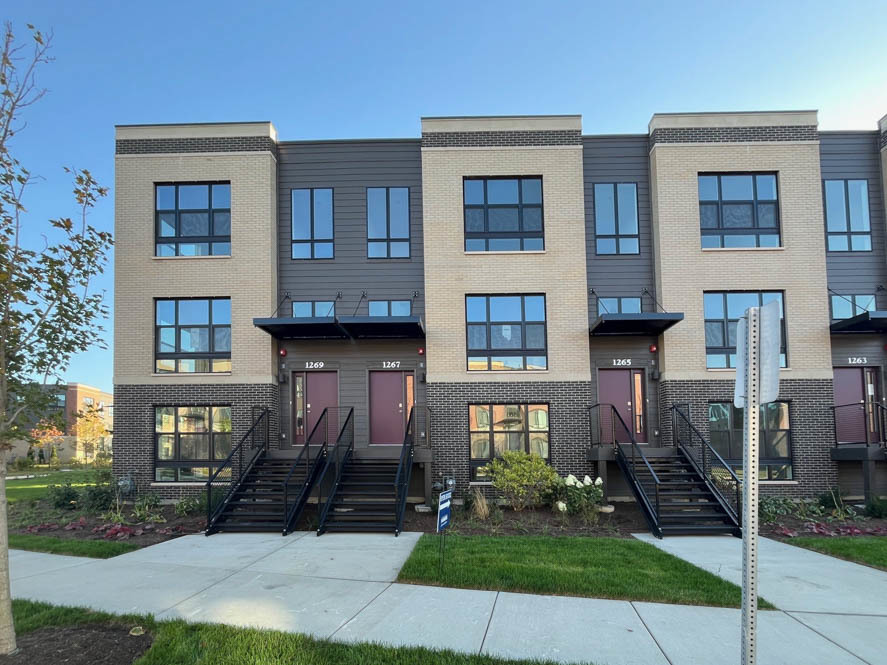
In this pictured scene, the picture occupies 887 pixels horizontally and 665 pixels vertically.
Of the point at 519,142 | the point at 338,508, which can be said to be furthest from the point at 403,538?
the point at 519,142

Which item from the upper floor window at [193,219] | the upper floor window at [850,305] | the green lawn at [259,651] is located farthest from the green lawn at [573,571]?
the upper floor window at [193,219]

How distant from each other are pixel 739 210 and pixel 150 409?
15729 millimetres

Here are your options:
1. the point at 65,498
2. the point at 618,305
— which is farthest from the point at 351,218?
the point at 65,498

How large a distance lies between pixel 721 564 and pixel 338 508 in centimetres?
734

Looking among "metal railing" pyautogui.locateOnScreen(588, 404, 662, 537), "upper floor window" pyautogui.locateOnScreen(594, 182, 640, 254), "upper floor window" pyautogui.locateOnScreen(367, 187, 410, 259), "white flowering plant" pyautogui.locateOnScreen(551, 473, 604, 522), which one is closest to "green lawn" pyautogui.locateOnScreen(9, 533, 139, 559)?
"white flowering plant" pyautogui.locateOnScreen(551, 473, 604, 522)

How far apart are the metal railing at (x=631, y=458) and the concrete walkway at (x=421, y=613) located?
394 centimetres

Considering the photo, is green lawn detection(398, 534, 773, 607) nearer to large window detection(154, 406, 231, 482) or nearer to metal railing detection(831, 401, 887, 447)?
large window detection(154, 406, 231, 482)

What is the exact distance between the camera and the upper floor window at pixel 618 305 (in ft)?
49.0

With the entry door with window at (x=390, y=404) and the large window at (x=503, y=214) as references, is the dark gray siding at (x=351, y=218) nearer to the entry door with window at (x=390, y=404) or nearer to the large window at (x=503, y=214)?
the large window at (x=503, y=214)

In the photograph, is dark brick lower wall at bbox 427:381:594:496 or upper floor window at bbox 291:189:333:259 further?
upper floor window at bbox 291:189:333:259

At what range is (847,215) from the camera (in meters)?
15.2

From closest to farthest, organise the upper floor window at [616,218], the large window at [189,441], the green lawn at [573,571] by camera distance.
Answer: the green lawn at [573,571] < the large window at [189,441] < the upper floor window at [616,218]

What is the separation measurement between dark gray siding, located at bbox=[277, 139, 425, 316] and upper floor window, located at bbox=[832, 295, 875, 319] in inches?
414

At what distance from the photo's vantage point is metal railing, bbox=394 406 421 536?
432 inches
